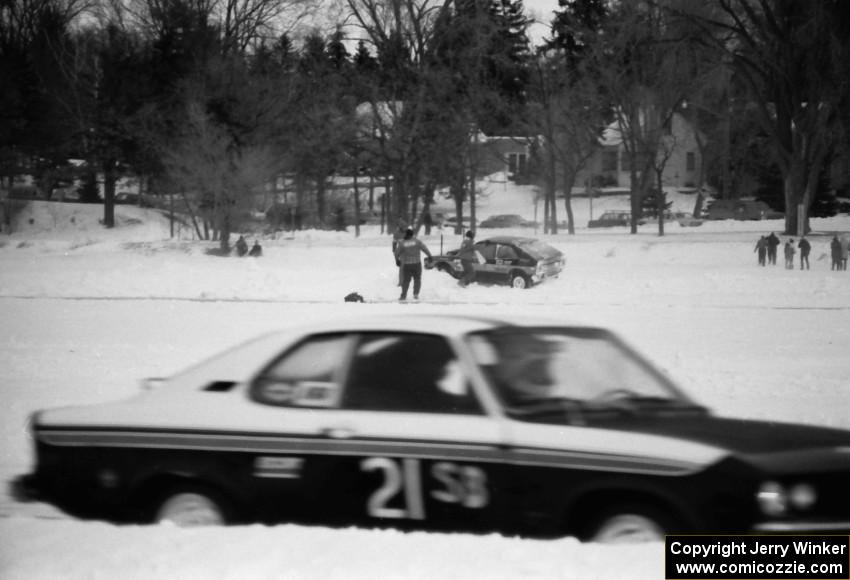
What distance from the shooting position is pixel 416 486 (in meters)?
4.46

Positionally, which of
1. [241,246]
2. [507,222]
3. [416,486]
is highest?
[507,222]

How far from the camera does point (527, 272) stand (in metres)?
17.6

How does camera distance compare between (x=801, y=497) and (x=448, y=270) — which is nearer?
(x=801, y=497)

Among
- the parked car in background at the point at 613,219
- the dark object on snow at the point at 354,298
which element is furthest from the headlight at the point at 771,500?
the parked car in background at the point at 613,219

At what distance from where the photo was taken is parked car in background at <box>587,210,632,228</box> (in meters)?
29.4

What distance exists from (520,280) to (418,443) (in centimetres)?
1333

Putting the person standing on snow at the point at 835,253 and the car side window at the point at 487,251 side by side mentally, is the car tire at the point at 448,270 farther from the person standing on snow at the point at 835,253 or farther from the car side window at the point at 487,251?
the person standing on snow at the point at 835,253

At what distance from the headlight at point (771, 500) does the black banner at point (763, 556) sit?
10cm

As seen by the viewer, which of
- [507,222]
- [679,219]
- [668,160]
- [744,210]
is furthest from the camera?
[507,222]

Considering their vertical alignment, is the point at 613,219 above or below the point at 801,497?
above

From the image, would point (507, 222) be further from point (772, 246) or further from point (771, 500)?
point (771, 500)

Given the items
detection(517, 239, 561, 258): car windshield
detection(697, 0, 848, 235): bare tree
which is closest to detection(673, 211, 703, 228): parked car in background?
detection(697, 0, 848, 235): bare tree

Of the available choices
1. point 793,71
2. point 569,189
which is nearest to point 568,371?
point 793,71

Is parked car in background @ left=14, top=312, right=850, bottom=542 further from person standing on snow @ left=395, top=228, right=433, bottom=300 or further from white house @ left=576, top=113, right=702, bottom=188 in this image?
white house @ left=576, top=113, right=702, bottom=188
